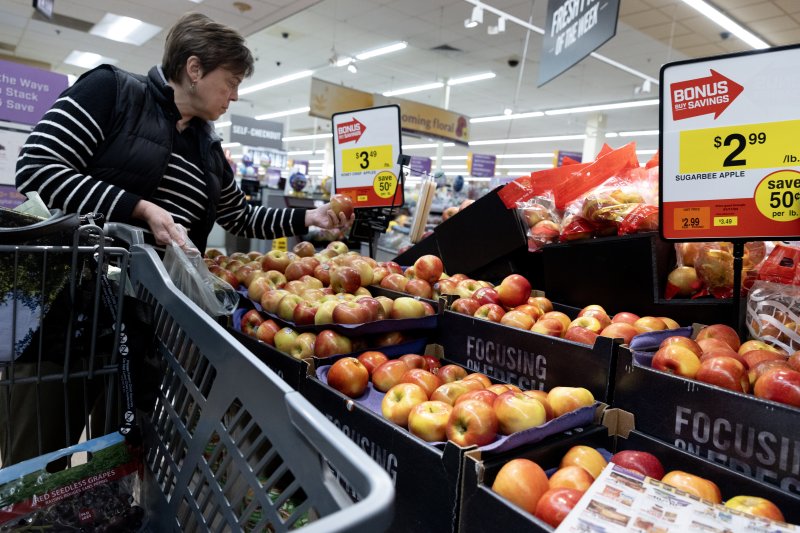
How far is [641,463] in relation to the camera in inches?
40.9

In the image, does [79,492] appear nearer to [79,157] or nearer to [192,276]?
[192,276]

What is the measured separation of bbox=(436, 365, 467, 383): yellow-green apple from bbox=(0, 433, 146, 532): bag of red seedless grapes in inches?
30.3

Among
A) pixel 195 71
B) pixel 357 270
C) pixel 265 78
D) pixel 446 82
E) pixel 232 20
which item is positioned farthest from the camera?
pixel 265 78

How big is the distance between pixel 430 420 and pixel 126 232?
89 cm

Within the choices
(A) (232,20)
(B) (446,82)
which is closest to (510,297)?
(A) (232,20)

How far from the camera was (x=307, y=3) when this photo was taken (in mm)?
7777

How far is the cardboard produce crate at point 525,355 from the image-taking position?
48.9 inches

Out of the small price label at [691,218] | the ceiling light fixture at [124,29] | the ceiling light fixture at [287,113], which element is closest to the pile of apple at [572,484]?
the small price label at [691,218]

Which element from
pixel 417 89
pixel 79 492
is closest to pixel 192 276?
pixel 79 492

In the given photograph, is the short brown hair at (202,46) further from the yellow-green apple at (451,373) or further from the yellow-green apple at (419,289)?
the yellow-green apple at (451,373)

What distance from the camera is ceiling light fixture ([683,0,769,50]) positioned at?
22.1 ft

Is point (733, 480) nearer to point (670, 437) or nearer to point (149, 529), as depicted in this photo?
point (670, 437)

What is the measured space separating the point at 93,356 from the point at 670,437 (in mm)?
1163

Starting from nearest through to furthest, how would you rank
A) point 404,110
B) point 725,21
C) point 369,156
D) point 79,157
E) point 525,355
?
point 525,355, point 79,157, point 369,156, point 725,21, point 404,110
